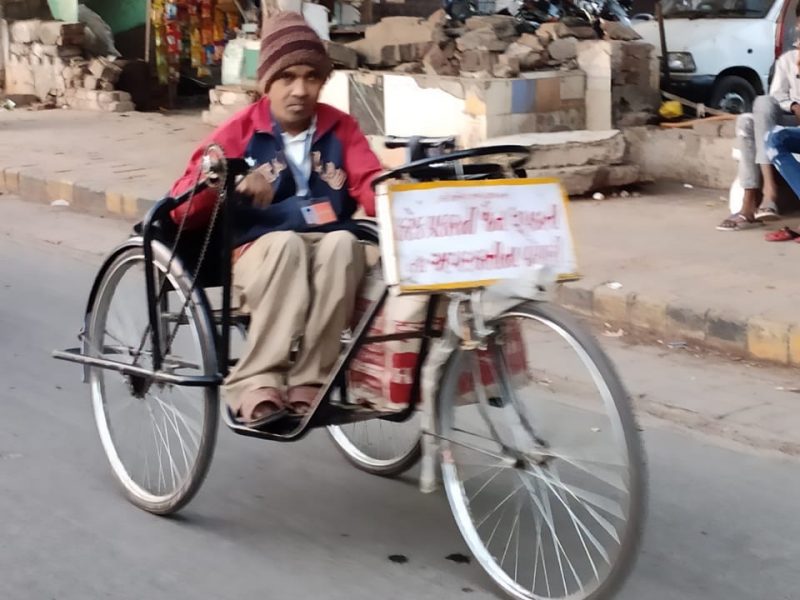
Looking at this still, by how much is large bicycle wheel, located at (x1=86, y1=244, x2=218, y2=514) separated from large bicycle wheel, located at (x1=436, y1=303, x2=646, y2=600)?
0.80m

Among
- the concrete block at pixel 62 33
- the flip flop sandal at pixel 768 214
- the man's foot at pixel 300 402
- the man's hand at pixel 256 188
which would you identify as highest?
the concrete block at pixel 62 33

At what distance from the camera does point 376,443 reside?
13.9ft

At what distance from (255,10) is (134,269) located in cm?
1064

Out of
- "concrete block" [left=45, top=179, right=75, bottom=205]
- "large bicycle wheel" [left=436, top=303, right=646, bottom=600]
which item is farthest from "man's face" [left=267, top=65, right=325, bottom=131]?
"concrete block" [left=45, top=179, right=75, bottom=205]

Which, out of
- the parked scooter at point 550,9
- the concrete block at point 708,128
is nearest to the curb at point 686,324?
the concrete block at point 708,128

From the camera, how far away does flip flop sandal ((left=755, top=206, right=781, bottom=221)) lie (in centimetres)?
757

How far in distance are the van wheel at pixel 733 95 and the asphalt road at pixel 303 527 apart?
8.20 metres

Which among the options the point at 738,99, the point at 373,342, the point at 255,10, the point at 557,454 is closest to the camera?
the point at 557,454

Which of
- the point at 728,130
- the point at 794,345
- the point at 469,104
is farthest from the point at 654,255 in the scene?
the point at 469,104

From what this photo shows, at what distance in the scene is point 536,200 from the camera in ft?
10.2

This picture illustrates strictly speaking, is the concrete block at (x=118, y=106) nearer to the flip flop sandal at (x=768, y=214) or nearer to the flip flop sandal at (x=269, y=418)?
the flip flop sandal at (x=768, y=214)

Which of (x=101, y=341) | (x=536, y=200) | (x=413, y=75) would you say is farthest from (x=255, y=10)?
(x=536, y=200)

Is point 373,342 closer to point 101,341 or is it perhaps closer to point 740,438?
point 101,341

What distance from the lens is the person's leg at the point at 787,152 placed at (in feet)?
23.7
